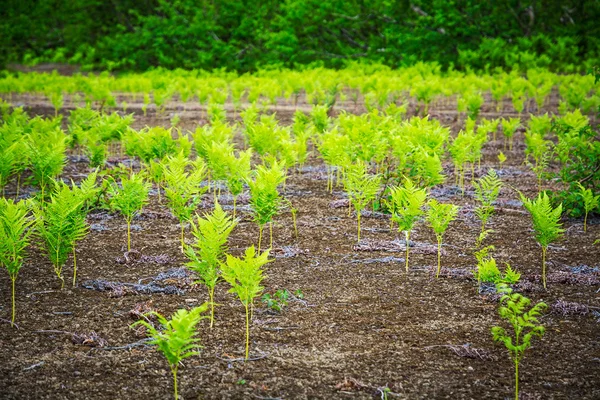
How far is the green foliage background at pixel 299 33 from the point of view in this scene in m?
21.7

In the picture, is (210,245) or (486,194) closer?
(210,245)

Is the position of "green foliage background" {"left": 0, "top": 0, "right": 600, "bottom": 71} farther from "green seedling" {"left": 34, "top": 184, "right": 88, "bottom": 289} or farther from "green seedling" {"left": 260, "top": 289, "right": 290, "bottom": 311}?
"green seedling" {"left": 34, "top": 184, "right": 88, "bottom": 289}

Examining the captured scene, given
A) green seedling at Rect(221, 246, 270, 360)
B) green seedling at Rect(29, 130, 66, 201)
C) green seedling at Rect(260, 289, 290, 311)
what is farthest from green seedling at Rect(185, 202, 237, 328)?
green seedling at Rect(29, 130, 66, 201)

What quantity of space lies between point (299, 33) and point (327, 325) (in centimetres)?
2286

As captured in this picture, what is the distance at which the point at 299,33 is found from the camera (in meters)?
25.8

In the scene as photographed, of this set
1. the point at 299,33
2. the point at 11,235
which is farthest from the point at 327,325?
the point at 299,33

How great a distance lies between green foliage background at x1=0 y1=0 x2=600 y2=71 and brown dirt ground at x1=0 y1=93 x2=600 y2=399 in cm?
1538

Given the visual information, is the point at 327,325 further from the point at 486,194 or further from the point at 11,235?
the point at 486,194

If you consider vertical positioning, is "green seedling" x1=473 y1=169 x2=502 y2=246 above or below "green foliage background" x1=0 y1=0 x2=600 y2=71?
below

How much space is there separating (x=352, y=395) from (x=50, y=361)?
151 cm

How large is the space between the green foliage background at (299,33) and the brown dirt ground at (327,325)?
50.5 ft

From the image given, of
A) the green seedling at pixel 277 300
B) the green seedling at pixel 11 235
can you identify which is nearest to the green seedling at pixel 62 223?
the green seedling at pixel 11 235

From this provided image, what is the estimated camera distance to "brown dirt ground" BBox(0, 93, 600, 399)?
3.26 meters

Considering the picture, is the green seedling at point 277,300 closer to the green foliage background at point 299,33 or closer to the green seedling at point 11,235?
the green seedling at point 11,235
